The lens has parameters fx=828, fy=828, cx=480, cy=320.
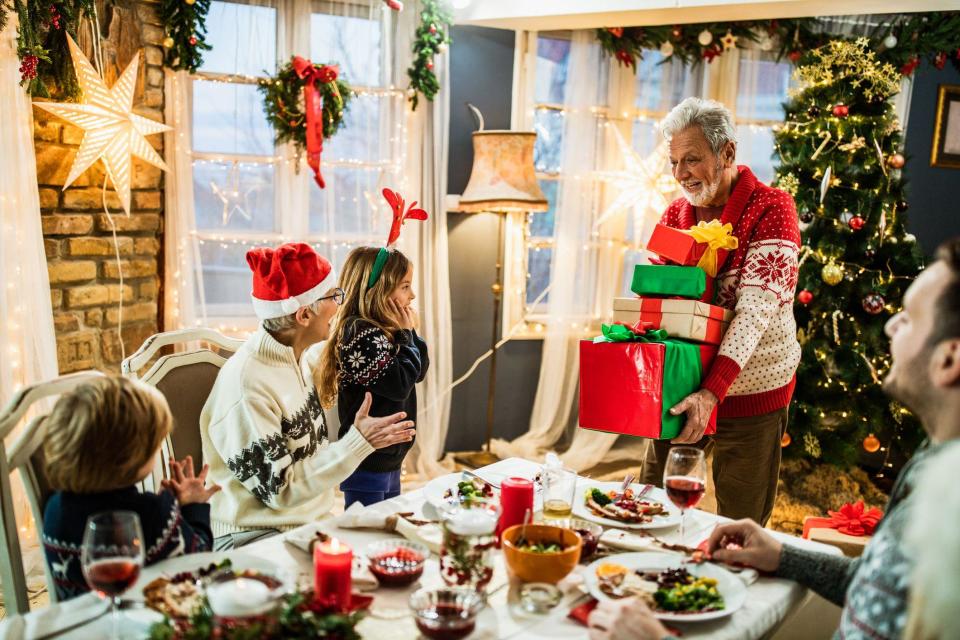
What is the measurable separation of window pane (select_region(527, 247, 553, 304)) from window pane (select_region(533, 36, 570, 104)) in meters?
0.84

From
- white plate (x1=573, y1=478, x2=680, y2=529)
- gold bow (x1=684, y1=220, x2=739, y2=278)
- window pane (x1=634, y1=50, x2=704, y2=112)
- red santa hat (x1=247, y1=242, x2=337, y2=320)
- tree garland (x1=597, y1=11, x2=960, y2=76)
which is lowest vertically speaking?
white plate (x1=573, y1=478, x2=680, y2=529)

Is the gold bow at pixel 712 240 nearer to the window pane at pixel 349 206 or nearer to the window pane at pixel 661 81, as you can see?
the window pane at pixel 349 206

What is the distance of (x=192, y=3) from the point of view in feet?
11.5

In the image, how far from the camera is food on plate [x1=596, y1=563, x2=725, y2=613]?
1.32 meters

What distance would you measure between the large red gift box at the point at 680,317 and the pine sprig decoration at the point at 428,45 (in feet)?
7.37

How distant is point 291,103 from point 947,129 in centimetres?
365

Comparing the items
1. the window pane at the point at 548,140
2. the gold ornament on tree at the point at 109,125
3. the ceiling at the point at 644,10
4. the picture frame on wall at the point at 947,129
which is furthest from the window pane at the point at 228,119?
the picture frame on wall at the point at 947,129

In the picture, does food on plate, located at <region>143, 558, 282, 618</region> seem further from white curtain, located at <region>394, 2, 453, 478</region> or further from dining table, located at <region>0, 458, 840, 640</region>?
white curtain, located at <region>394, 2, 453, 478</region>

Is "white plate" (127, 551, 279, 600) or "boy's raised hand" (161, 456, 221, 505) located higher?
"boy's raised hand" (161, 456, 221, 505)

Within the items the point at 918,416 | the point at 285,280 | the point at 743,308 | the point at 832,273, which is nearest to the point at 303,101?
the point at 285,280

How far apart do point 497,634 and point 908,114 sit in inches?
177

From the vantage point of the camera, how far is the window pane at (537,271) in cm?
470

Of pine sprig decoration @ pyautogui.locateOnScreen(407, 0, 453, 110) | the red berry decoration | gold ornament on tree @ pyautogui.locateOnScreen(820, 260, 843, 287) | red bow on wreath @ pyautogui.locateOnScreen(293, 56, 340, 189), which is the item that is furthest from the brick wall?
the red berry decoration

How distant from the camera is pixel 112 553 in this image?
3.75ft
